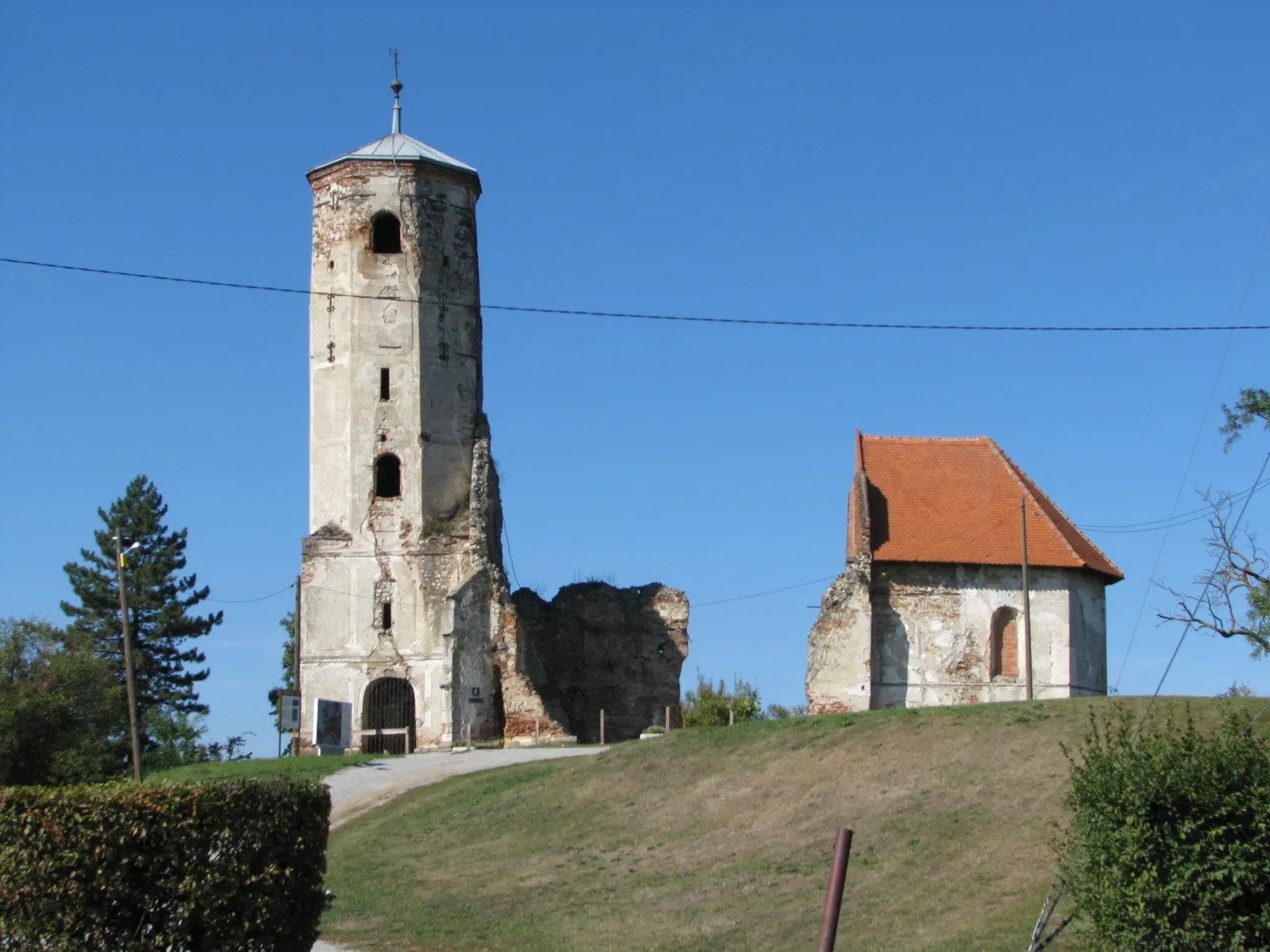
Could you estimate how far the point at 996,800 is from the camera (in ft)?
73.5

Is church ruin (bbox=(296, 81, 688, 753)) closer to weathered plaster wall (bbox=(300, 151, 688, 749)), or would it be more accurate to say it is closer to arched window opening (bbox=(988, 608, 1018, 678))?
weathered plaster wall (bbox=(300, 151, 688, 749))

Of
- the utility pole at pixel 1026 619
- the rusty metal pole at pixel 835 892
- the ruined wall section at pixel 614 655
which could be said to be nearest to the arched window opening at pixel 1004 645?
the utility pole at pixel 1026 619

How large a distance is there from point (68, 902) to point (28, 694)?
37048 mm

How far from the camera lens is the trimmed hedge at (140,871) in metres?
13.3

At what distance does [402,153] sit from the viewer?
4550 centimetres

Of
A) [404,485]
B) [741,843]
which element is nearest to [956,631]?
[404,485]

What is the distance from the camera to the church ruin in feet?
139

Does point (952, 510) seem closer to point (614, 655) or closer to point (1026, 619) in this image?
point (1026, 619)

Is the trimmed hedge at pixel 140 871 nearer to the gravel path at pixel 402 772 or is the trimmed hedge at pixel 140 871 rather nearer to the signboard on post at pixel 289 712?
the gravel path at pixel 402 772

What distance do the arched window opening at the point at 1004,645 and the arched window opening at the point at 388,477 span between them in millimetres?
16113

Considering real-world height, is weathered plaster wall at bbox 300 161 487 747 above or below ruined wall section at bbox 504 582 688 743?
above

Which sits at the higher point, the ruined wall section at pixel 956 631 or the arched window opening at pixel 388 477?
the arched window opening at pixel 388 477

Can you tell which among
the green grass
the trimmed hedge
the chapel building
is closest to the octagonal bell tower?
the green grass

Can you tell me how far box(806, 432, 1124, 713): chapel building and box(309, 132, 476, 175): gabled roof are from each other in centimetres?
1483
